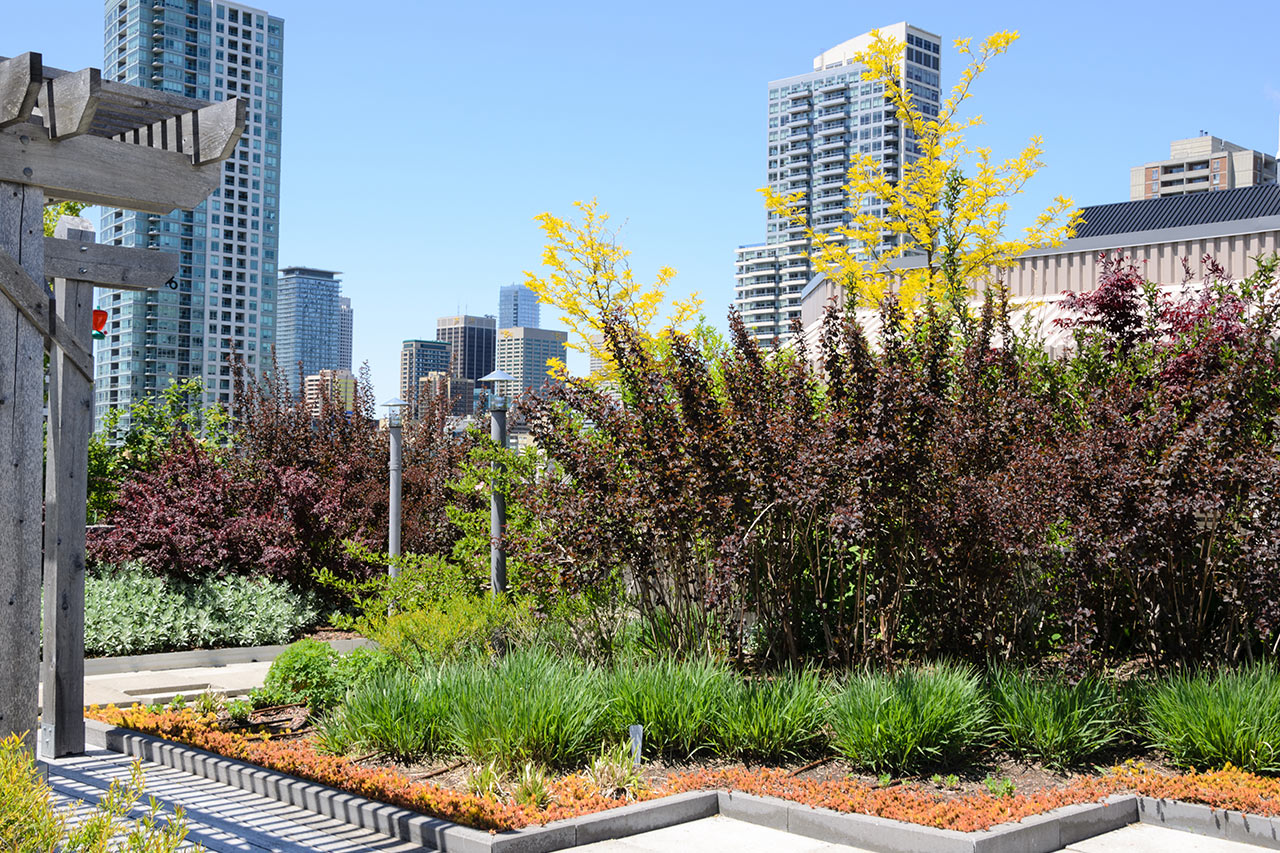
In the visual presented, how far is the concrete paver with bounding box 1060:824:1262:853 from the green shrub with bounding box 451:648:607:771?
268 centimetres

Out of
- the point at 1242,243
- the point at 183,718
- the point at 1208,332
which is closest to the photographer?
the point at 183,718

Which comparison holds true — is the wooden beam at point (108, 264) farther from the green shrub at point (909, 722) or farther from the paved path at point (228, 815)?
the green shrub at point (909, 722)

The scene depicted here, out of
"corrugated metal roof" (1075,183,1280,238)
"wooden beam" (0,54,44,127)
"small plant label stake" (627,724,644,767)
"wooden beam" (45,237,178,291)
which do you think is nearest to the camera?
"wooden beam" (0,54,44,127)

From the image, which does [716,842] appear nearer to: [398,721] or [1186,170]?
[398,721]

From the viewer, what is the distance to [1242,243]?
516 inches

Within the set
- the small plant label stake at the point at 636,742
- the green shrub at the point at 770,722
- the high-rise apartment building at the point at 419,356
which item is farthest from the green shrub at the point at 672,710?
the high-rise apartment building at the point at 419,356

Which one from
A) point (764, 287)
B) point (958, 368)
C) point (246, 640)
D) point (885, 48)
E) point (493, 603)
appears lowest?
point (246, 640)

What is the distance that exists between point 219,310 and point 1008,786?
163 meters

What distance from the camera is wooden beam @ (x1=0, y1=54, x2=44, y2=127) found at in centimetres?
427

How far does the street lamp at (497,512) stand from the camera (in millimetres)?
10370

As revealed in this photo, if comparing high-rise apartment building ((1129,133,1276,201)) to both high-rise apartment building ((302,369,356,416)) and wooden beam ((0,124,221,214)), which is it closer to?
high-rise apartment building ((302,369,356,416))

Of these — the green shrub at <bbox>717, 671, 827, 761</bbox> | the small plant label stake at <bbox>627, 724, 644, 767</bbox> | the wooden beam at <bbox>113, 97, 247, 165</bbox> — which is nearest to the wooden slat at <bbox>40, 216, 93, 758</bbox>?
the wooden beam at <bbox>113, 97, 247, 165</bbox>

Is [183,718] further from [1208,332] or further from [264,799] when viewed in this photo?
[1208,332]

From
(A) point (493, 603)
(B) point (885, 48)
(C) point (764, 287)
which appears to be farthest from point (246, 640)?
(C) point (764, 287)
